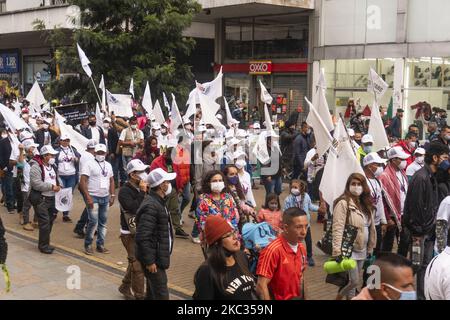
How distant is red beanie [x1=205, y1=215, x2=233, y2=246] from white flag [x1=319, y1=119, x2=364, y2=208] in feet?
10.1

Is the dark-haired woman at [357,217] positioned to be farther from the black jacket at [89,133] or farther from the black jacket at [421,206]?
the black jacket at [89,133]

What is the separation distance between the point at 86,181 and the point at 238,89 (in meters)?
19.9

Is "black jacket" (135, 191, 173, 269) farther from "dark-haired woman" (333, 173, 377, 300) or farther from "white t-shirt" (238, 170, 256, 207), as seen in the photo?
"white t-shirt" (238, 170, 256, 207)

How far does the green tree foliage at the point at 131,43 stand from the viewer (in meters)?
18.2

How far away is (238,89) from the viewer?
1129 inches

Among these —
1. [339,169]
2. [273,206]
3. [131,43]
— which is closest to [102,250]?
[273,206]

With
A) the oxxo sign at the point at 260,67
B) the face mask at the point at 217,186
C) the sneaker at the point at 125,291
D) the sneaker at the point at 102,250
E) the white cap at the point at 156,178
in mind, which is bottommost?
the sneaker at the point at 102,250

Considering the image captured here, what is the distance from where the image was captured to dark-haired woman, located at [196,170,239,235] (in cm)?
708

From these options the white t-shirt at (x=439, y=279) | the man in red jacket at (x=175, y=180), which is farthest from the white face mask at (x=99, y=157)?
the white t-shirt at (x=439, y=279)

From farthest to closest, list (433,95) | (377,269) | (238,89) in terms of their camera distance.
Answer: (238,89), (433,95), (377,269)

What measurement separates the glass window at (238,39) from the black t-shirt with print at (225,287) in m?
24.4

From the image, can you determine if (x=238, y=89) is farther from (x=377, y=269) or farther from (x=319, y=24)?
(x=377, y=269)
